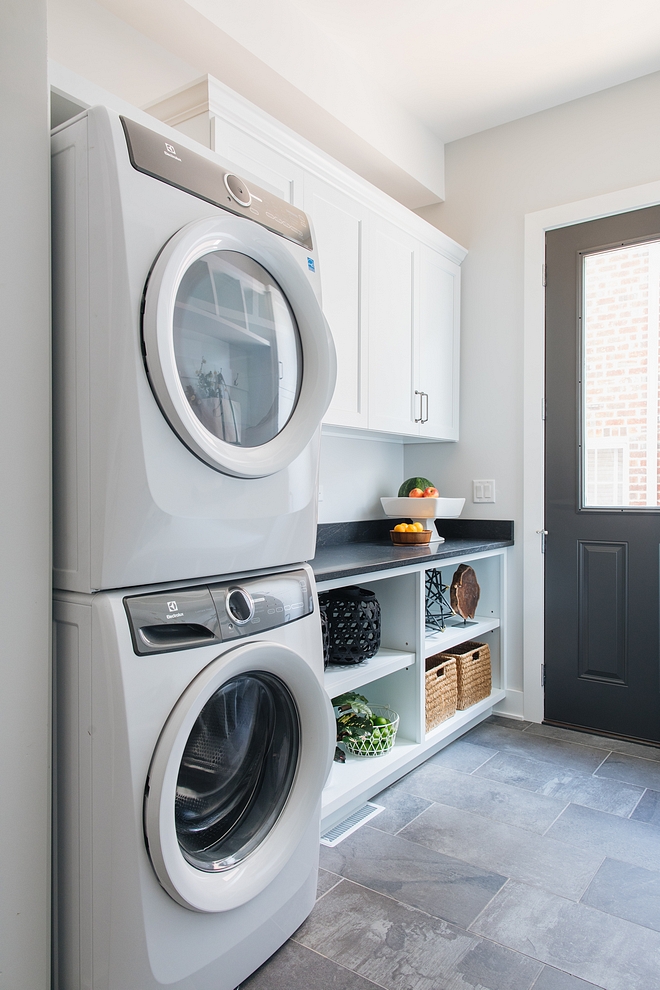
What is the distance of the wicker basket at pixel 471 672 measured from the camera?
2645 mm

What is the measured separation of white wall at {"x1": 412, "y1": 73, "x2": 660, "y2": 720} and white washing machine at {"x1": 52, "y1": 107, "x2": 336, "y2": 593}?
190 cm

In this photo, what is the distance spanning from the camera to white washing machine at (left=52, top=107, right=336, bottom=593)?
105 cm

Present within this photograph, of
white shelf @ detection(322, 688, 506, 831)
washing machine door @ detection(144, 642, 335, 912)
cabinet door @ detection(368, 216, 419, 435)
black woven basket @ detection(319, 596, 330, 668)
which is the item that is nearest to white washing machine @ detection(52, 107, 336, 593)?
washing machine door @ detection(144, 642, 335, 912)

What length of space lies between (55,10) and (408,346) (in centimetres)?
160

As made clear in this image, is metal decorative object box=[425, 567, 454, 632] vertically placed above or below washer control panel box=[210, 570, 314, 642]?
below

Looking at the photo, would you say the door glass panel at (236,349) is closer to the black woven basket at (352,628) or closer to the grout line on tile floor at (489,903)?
the black woven basket at (352,628)

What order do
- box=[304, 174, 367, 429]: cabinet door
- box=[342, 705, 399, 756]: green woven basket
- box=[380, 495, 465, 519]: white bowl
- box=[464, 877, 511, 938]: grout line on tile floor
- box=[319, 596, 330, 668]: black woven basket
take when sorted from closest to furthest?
box=[464, 877, 511, 938]: grout line on tile floor
box=[319, 596, 330, 668]: black woven basket
box=[342, 705, 399, 756]: green woven basket
box=[304, 174, 367, 429]: cabinet door
box=[380, 495, 465, 519]: white bowl

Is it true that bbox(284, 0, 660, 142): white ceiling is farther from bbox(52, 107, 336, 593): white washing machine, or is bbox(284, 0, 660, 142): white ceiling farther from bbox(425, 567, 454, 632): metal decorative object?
bbox(425, 567, 454, 632): metal decorative object

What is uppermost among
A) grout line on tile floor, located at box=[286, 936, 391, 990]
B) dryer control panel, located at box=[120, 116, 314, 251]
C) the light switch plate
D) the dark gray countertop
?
dryer control panel, located at box=[120, 116, 314, 251]

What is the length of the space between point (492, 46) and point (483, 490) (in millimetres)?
1764

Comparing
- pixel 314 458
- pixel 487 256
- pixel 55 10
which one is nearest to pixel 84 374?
pixel 314 458

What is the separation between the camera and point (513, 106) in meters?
2.85

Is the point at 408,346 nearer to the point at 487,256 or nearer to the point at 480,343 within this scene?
the point at 480,343

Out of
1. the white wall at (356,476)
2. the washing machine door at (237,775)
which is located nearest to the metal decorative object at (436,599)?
the white wall at (356,476)
